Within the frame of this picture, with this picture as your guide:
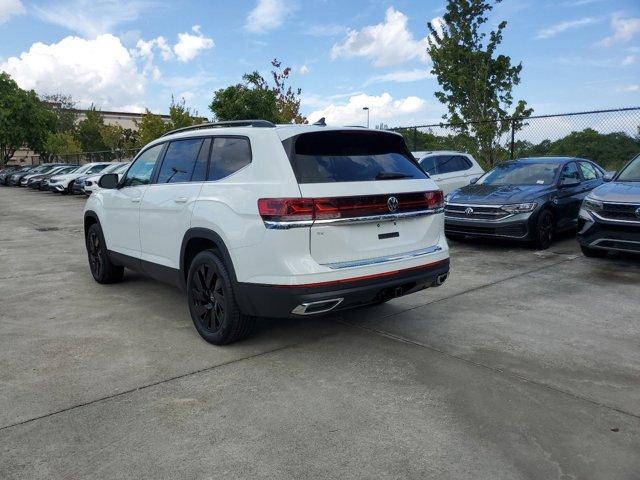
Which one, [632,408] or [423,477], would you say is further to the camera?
[632,408]

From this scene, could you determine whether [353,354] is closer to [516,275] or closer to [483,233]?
[516,275]

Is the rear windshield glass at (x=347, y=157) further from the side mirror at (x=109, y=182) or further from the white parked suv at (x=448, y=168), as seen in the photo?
the white parked suv at (x=448, y=168)

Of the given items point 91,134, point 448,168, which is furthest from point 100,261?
point 91,134

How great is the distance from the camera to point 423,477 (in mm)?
2578

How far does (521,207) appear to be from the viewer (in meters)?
8.42

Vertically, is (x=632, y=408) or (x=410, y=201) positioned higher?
(x=410, y=201)

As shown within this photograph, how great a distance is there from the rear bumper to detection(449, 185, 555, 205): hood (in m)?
4.99

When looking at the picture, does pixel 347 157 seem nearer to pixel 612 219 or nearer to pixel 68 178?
pixel 612 219

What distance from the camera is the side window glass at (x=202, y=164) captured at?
454cm

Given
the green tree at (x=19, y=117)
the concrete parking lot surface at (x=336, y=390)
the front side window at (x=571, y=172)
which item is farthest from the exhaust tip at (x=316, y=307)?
the green tree at (x=19, y=117)

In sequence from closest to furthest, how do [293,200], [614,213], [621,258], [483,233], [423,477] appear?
[423,477] < [293,200] < [614,213] < [621,258] < [483,233]

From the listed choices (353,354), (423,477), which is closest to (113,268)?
(353,354)

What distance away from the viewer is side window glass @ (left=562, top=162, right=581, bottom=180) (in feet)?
31.0

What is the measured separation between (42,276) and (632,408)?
6972 mm
